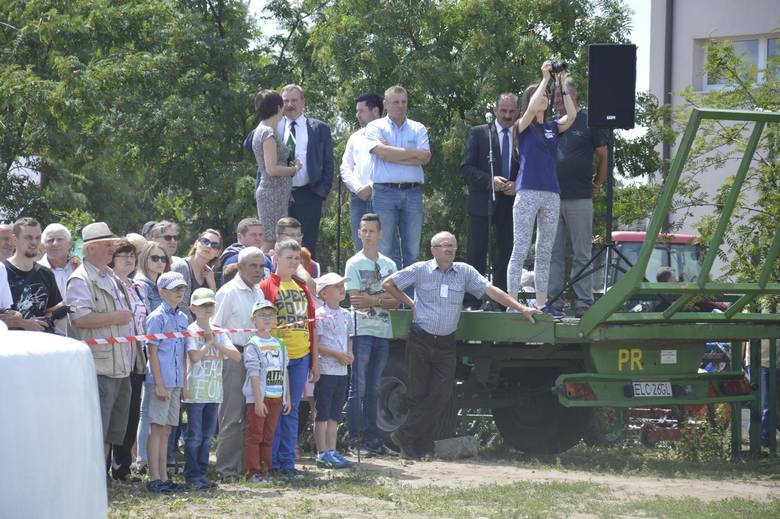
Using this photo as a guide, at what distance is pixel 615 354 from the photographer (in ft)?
35.6

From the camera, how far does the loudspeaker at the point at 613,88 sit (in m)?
10.6

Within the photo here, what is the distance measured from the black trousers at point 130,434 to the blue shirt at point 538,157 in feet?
11.8

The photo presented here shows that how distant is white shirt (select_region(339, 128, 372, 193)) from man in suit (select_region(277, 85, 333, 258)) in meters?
0.27

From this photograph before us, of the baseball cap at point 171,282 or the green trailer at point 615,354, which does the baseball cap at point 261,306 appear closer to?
the baseball cap at point 171,282

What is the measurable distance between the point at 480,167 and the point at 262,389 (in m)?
3.53

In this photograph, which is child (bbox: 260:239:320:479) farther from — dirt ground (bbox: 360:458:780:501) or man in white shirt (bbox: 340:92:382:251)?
man in white shirt (bbox: 340:92:382:251)

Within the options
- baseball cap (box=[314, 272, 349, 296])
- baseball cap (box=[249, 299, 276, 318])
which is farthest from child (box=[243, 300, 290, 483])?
baseball cap (box=[314, 272, 349, 296])

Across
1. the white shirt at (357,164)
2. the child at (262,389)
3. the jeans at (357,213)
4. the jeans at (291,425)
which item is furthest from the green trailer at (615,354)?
the child at (262,389)

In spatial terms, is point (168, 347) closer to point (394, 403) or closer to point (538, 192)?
point (394, 403)

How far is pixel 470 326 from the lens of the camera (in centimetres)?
1134

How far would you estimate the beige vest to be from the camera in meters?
8.89

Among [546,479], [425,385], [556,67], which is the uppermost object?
[556,67]

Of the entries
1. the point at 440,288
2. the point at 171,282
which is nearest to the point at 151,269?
the point at 171,282

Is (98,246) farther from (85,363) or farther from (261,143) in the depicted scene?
(85,363)
